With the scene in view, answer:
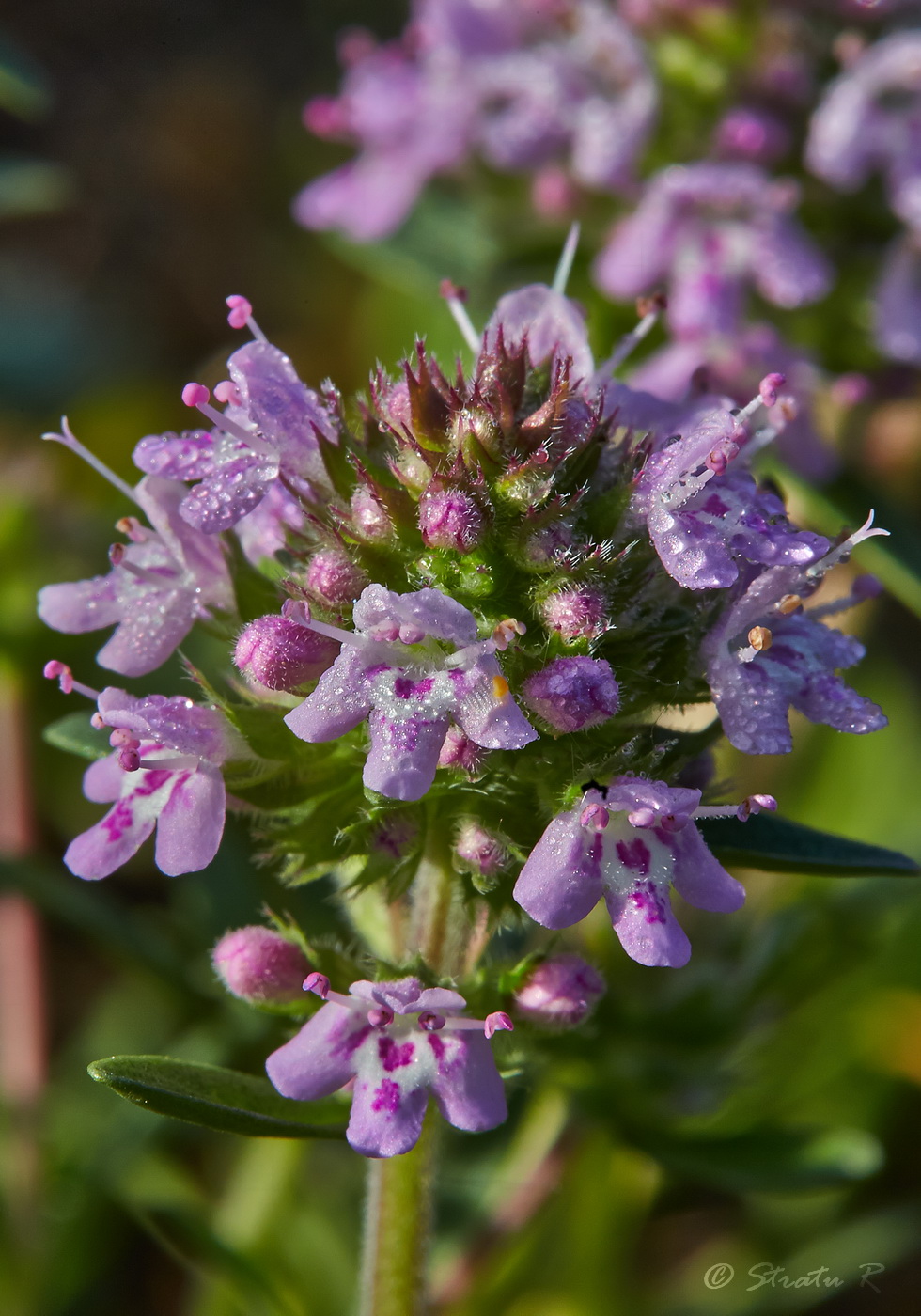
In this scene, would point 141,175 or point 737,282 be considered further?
point 141,175

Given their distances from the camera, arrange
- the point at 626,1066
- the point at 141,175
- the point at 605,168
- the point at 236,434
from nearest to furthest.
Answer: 1. the point at 236,434
2. the point at 626,1066
3. the point at 605,168
4. the point at 141,175

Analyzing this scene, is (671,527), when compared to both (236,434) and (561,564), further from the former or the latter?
(236,434)

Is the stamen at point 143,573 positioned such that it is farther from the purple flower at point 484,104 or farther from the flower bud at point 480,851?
the purple flower at point 484,104

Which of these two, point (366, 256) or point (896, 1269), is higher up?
point (366, 256)

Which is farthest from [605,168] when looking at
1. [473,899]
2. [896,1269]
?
[896,1269]

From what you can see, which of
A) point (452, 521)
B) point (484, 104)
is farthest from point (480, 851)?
point (484, 104)

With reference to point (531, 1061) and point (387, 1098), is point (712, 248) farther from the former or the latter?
point (387, 1098)

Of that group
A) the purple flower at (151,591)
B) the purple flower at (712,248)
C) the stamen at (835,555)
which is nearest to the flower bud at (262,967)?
the purple flower at (151,591)

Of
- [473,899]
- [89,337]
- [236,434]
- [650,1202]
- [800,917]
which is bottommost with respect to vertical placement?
[650,1202]

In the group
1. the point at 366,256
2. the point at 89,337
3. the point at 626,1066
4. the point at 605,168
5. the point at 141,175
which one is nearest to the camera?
the point at 626,1066
